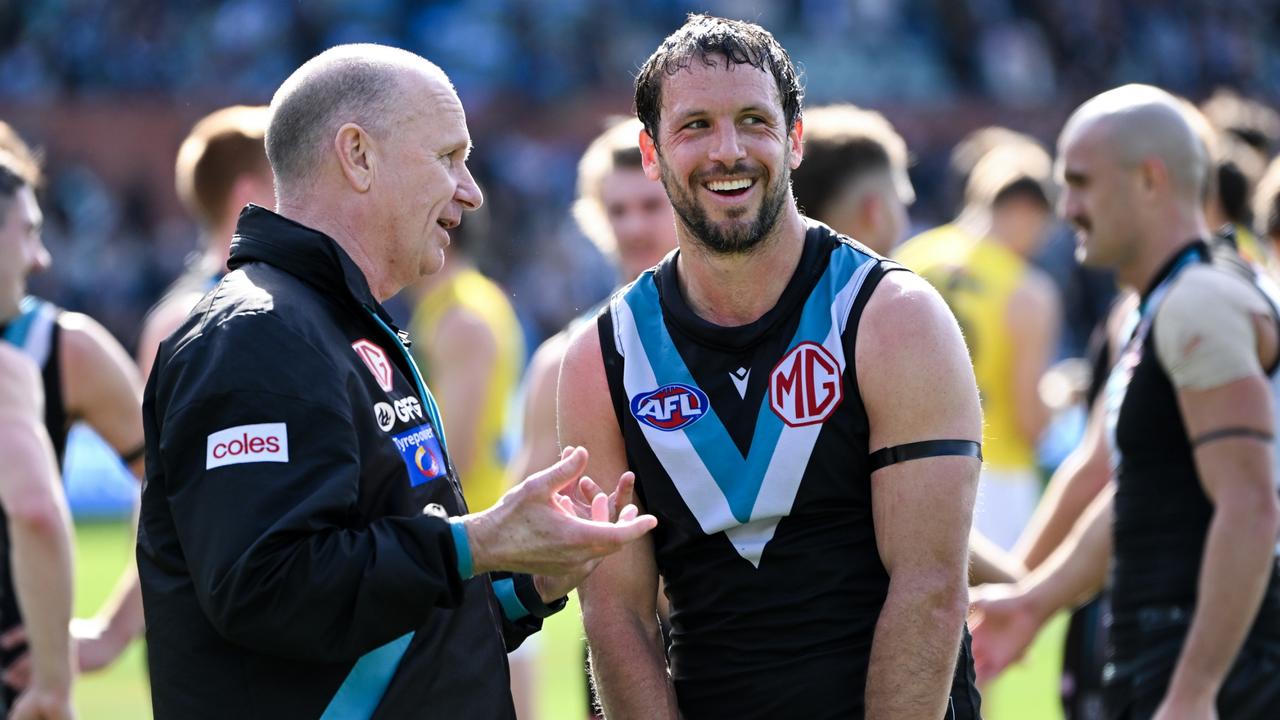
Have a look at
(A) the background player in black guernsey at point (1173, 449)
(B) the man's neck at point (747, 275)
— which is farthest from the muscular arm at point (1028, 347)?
(B) the man's neck at point (747, 275)

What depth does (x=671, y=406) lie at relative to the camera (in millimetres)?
3473

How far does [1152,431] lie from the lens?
15.1 ft

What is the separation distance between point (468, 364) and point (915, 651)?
4.97 m

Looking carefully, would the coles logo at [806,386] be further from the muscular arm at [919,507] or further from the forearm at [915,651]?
the forearm at [915,651]

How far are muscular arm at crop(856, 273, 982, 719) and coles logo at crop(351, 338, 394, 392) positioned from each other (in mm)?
980

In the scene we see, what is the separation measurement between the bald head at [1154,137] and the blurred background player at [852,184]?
96 cm

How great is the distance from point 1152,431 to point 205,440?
285 centimetres

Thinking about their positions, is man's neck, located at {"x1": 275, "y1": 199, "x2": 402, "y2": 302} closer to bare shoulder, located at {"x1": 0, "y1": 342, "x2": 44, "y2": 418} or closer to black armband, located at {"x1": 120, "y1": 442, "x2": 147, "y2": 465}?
bare shoulder, located at {"x1": 0, "y1": 342, "x2": 44, "y2": 418}

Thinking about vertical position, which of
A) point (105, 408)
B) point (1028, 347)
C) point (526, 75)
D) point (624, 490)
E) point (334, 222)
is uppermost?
point (334, 222)

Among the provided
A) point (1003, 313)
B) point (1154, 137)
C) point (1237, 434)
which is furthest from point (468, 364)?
point (1237, 434)

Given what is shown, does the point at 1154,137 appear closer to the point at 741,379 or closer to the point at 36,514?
the point at 741,379

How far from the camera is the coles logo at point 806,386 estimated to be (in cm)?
335

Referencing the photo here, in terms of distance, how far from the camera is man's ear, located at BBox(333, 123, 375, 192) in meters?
3.30

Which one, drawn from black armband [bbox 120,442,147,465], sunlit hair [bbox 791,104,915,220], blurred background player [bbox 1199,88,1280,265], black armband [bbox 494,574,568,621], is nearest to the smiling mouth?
black armband [bbox 494,574,568,621]
